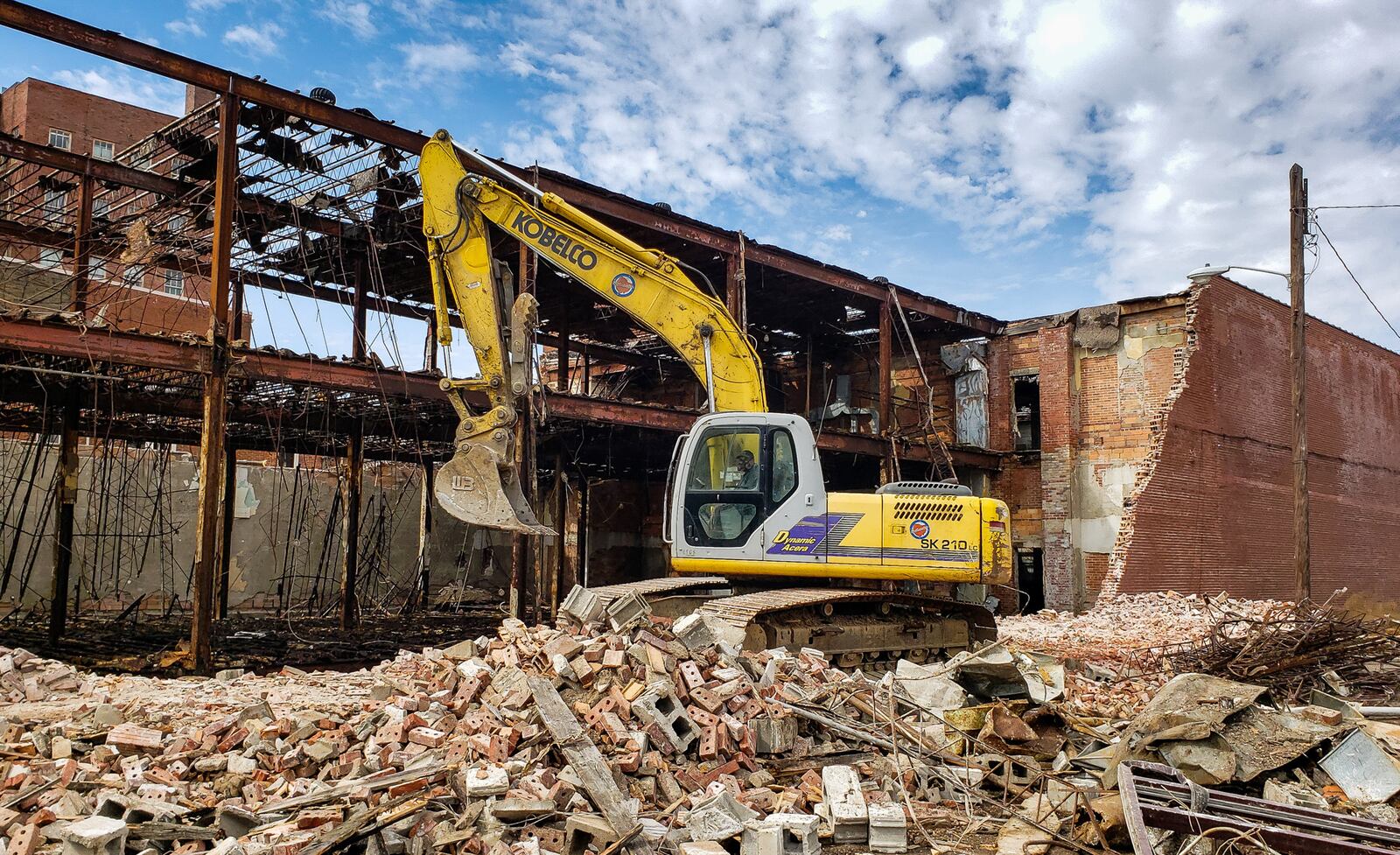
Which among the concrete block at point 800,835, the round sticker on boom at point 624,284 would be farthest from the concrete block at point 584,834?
the round sticker on boom at point 624,284

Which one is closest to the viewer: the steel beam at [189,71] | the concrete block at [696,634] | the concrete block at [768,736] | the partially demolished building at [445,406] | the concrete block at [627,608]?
the concrete block at [768,736]

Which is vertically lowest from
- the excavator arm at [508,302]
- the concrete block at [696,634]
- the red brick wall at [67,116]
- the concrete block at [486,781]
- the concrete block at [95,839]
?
the concrete block at [95,839]

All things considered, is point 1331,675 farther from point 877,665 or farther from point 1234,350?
point 1234,350

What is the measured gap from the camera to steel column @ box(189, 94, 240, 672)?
10602 mm

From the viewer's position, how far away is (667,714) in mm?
6754

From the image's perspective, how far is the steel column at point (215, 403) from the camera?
1060 centimetres

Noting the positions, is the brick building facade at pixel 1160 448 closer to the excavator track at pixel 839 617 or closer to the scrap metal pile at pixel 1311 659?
the scrap metal pile at pixel 1311 659

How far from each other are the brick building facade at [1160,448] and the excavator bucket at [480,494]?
14369mm

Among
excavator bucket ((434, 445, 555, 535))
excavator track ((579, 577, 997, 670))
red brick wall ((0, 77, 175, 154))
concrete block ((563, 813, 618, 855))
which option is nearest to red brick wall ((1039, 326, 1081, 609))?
excavator track ((579, 577, 997, 670))

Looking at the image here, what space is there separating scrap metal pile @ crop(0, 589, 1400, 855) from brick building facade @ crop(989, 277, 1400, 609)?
39.6ft

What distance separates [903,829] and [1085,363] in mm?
16743

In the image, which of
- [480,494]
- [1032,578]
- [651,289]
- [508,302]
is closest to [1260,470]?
[1032,578]

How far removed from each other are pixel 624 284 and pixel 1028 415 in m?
14.5

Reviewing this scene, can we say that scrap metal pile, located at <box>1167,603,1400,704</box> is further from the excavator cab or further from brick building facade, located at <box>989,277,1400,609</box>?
brick building facade, located at <box>989,277,1400,609</box>
